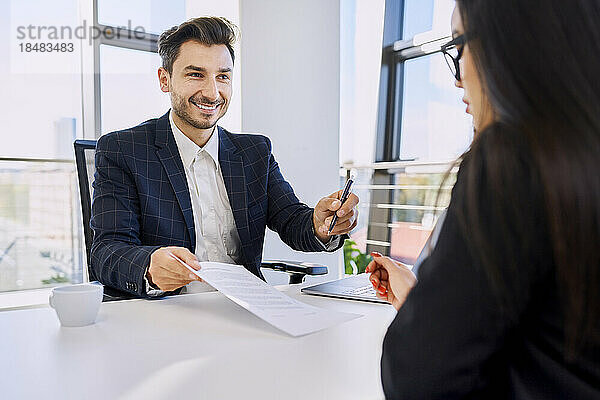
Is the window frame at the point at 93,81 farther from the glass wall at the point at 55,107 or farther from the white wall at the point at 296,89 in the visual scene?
the white wall at the point at 296,89

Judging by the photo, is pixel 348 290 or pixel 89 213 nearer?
pixel 348 290

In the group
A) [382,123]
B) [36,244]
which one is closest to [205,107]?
[36,244]

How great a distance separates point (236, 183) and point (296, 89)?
4.54 ft

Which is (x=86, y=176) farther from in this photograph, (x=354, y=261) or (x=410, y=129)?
(x=410, y=129)

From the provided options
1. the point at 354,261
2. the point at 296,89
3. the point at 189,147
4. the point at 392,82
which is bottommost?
the point at 354,261

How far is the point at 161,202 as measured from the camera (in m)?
1.67

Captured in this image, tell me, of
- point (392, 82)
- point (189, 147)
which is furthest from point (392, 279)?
point (392, 82)

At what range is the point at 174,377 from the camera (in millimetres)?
771

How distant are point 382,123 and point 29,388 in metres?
3.29

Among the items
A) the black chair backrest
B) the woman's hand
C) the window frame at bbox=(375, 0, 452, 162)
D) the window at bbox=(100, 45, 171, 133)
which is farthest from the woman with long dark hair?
the window frame at bbox=(375, 0, 452, 162)

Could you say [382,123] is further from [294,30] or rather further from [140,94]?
[140,94]

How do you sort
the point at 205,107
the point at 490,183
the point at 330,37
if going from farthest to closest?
1. the point at 330,37
2. the point at 205,107
3. the point at 490,183

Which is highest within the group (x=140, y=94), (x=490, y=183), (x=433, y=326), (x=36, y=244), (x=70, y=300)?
(x=140, y=94)

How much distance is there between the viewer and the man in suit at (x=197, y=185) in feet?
5.30
